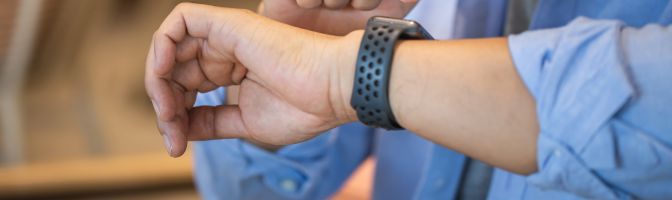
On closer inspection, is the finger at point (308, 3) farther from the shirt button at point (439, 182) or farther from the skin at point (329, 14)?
the shirt button at point (439, 182)

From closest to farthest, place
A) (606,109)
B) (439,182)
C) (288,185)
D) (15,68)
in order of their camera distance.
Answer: (606,109) → (439,182) → (288,185) → (15,68)

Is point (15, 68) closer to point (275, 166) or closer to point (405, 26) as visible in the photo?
point (275, 166)

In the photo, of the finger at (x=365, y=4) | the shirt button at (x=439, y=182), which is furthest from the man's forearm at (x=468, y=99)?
the shirt button at (x=439, y=182)

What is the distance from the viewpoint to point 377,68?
69 cm

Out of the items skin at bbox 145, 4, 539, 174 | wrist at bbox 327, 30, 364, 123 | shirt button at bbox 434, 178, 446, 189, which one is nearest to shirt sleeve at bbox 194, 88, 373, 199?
shirt button at bbox 434, 178, 446, 189

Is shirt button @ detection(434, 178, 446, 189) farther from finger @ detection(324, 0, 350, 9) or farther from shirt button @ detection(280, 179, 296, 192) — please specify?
finger @ detection(324, 0, 350, 9)

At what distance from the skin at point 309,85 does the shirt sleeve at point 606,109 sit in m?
0.03

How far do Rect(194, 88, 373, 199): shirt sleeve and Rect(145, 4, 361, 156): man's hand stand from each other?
0.31 metres

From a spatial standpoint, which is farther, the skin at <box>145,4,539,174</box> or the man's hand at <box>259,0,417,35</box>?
the man's hand at <box>259,0,417,35</box>

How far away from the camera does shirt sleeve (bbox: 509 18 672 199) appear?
2.00 ft

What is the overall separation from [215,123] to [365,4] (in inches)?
8.4

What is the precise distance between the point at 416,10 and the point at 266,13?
0.28m

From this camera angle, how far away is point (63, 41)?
2842mm

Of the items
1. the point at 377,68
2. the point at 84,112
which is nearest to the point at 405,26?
the point at 377,68
